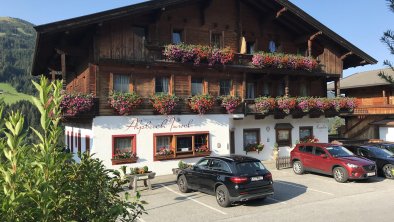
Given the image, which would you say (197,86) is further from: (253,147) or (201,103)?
(253,147)

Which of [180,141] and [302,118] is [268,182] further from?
[302,118]

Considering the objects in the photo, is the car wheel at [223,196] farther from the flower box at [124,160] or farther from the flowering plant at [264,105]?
the flowering plant at [264,105]

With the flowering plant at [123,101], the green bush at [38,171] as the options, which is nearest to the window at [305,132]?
the flowering plant at [123,101]

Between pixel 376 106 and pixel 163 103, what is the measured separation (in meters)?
25.2

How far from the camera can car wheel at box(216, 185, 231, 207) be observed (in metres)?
12.4

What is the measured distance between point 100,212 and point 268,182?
10042 mm

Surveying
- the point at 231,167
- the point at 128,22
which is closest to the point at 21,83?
the point at 128,22

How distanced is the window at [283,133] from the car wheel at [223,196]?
1379cm

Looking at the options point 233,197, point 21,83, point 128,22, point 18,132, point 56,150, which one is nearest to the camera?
point 18,132

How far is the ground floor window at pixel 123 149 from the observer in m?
18.5

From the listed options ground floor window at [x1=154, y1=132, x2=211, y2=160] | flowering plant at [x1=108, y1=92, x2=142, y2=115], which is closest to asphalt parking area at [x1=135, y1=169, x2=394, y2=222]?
ground floor window at [x1=154, y1=132, x2=211, y2=160]

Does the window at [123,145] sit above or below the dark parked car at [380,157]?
above

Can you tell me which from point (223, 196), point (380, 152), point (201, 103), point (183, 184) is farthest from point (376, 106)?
point (223, 196)

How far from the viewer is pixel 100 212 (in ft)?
11.3
